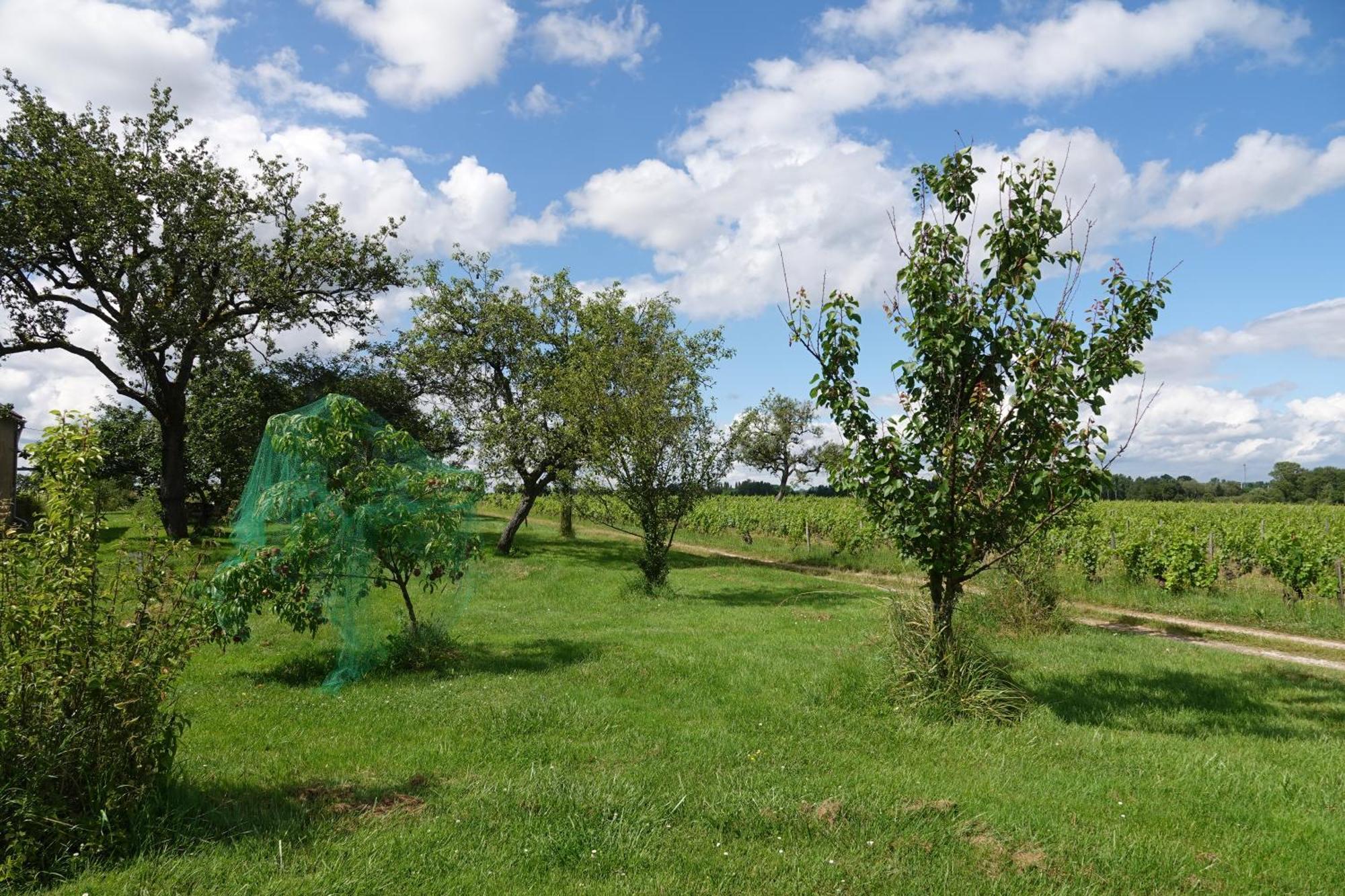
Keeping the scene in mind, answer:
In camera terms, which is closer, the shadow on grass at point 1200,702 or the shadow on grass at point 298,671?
the shadow on grass at point 1200,702

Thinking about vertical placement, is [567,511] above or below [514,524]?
above

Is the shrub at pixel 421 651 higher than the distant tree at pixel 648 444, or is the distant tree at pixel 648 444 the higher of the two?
the distant tree at pixel 648 444

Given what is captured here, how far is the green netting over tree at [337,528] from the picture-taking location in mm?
9680

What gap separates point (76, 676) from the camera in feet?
15.2

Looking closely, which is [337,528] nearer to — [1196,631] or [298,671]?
[298,671]

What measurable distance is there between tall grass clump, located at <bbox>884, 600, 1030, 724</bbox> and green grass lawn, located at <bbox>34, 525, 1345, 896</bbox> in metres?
0.25

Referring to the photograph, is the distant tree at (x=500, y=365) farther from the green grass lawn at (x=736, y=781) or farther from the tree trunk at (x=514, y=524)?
the green grass lawn at (x=736, y=781)

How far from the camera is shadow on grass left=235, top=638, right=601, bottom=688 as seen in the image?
10148 mm

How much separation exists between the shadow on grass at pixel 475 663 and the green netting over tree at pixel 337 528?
1.45 ft

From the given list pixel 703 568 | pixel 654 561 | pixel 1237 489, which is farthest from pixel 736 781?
pixel 1237 489

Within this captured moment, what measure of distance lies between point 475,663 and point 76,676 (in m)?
6.34

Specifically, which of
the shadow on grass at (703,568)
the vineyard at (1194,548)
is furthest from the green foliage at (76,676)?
the shadow on grass at (703,568)

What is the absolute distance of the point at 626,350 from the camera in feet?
72.6

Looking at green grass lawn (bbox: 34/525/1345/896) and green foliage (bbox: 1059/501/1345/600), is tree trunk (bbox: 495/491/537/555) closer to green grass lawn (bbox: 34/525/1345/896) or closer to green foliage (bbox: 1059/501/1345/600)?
green grass lawn (bbox: 34/525/1345/896)
